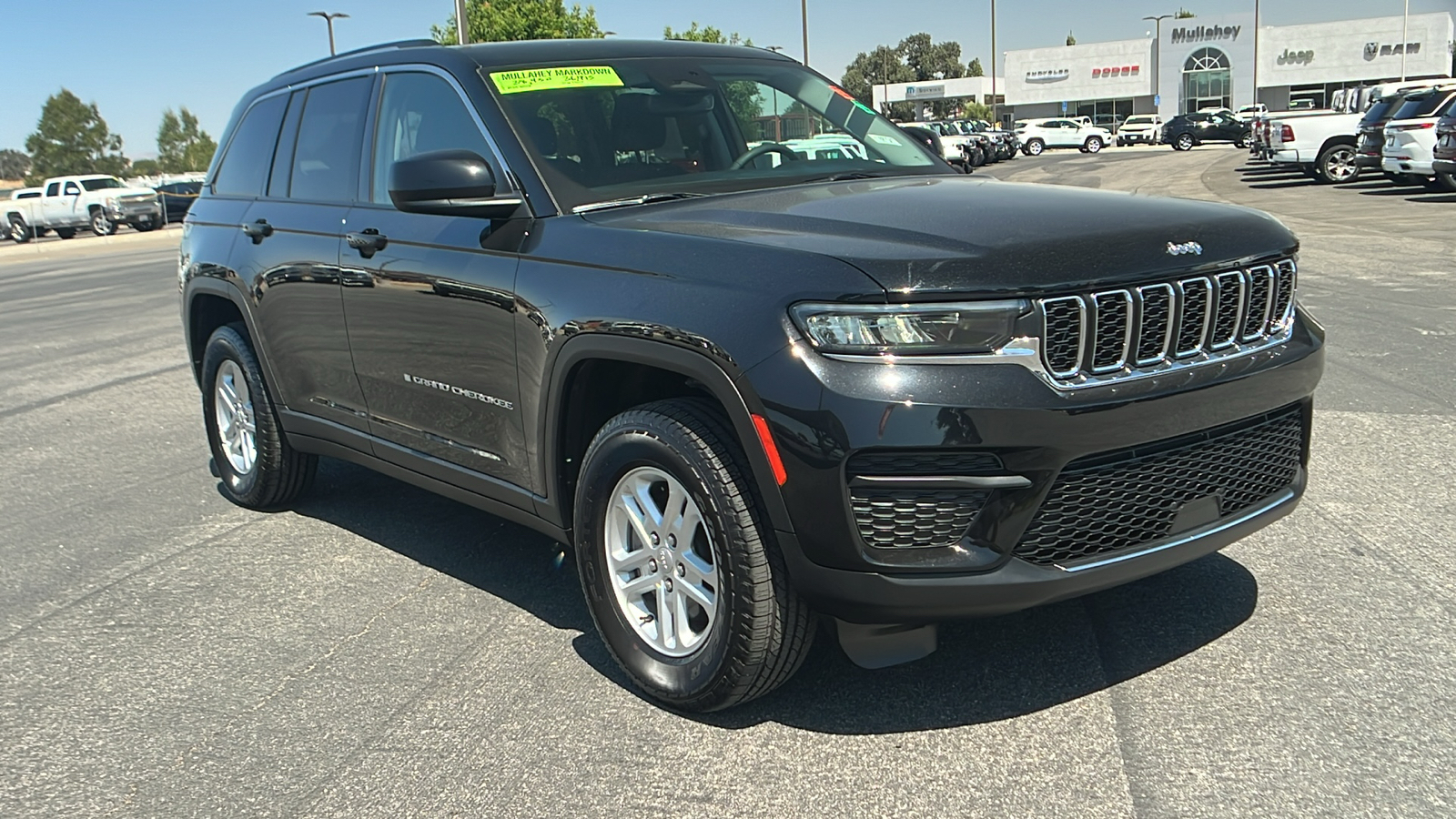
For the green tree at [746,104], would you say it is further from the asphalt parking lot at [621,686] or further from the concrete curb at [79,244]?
the concrete curb at [79,244]

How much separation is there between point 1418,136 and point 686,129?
20084 millimetres

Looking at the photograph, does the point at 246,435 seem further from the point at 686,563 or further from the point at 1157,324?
the point at 1157,324

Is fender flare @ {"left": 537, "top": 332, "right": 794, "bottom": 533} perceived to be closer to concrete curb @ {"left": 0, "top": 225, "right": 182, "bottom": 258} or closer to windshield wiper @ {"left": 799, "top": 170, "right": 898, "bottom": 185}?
windshield wiper @ {"left": 799, "top": 170, "right": 898, "bottom": 185}

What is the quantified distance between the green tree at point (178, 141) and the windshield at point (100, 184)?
74944mm

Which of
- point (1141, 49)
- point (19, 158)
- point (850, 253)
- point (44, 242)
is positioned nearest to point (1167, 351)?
point (850, 253)

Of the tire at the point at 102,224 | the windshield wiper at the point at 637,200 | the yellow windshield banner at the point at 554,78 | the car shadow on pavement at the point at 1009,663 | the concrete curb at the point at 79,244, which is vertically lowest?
the concrete curb at the point at 79,244

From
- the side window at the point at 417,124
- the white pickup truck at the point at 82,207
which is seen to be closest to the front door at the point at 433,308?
the side window at the point at 417,124

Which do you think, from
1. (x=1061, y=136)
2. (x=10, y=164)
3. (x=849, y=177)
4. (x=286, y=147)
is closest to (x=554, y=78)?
(x=849, y=177)

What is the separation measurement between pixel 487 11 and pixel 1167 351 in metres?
43.6

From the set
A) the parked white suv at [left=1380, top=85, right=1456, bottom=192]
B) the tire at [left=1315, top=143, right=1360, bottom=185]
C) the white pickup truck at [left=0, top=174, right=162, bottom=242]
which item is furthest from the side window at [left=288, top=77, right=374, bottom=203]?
the white pickup truck at [left=0, top=174, right=162, bottom=242]

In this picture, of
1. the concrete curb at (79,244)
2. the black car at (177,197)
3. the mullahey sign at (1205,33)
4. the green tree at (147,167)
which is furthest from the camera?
the green tree at (147,167)

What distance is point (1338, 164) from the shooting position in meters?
25.5

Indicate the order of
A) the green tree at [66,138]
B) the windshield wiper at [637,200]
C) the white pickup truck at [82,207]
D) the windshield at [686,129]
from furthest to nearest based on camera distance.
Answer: the green tree at [66,138] < the white pickup truck at [82,207] < the windshield at [686,129] < the windshield wiper at [637,200]

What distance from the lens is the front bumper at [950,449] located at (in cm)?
281
